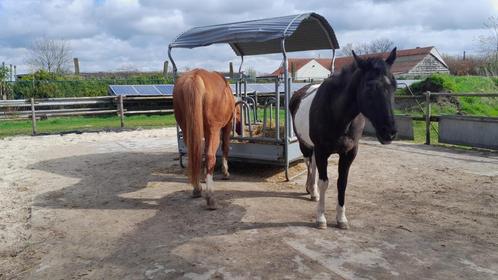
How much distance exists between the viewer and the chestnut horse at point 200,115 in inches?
183

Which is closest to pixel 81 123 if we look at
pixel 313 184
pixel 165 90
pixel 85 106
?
pixel 85 106

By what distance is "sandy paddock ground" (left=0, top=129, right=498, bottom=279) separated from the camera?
3275 millimetres

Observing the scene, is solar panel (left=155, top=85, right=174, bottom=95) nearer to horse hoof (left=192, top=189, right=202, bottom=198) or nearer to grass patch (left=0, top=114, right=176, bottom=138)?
grass patch (left=0, top=114, right=176, bottom=138)

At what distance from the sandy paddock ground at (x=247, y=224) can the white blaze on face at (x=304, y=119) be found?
838 mm

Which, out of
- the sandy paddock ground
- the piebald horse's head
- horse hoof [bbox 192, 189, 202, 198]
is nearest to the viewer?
the sandy paddock ground

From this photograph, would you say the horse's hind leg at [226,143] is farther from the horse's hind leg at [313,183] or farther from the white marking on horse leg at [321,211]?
the white marking on horse leg at [321,211]

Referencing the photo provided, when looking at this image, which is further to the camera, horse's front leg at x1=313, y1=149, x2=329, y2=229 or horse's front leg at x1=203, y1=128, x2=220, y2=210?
horse's front leg at x1=203, y1=128, x2=220, y2=210

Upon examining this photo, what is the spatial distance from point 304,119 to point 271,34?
4.81ft

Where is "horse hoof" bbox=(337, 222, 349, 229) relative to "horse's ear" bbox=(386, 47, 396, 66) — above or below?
below

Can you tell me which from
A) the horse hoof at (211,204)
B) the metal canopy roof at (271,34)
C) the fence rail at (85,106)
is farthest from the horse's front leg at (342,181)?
the fence rail at (85,106)

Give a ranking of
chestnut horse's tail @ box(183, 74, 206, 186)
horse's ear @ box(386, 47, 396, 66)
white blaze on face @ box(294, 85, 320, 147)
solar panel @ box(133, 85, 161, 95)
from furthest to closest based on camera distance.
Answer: solar panel @ box(133, 85, 161, 95)
white blaze on face @ box(294, 85, 320, 147)
chestnut horse's tail @ box(183, 74, 206, 186)
horse's ear @ box(386, 47, 396, 66)

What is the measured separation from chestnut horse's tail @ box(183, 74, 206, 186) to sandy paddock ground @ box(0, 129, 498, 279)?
558mm

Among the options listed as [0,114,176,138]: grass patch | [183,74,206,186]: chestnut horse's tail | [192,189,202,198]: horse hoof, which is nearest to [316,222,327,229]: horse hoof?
[183,74,206,186]: chestnut horse's tail

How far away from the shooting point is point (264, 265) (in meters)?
3.29
